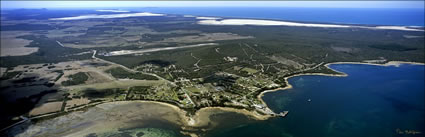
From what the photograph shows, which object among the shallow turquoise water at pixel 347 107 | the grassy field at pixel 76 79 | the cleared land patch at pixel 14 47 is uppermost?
the cleared land patch at pixel 14 47

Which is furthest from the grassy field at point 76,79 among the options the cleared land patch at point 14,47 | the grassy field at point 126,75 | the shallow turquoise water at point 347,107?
the cleared land patch at point 14,47

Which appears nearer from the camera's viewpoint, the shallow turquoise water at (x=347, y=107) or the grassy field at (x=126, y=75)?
the shallow turquoise water at (x=347, y=107)

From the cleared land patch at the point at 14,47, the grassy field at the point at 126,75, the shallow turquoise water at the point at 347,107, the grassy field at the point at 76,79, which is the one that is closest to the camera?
the shallow turquoise water at the point at 347,107

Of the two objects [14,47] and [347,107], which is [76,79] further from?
[14,47]

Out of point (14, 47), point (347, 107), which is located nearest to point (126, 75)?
point (347, 107)

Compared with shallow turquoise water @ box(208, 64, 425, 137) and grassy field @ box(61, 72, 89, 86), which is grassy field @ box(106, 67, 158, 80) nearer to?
grassy field @ box(61, 72, 89, 86)

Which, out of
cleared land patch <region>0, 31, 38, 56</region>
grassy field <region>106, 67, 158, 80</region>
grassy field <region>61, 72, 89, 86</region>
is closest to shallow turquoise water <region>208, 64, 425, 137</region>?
grassy field <region>106, 67, 158, 80</region>

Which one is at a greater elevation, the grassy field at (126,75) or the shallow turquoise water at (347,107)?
the grassy field at (126,75)

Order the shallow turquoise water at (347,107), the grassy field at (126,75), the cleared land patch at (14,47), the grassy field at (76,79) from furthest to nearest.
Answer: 1. the cleared land patch at (14,47)
2. the grassy field at (126,75)
3. the grassy field at (76,79)
4. the shallow turquoise water at (347,107)

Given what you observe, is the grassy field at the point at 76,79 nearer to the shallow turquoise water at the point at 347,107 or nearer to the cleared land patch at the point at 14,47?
the shallow turquoise water at the point at 347,107
